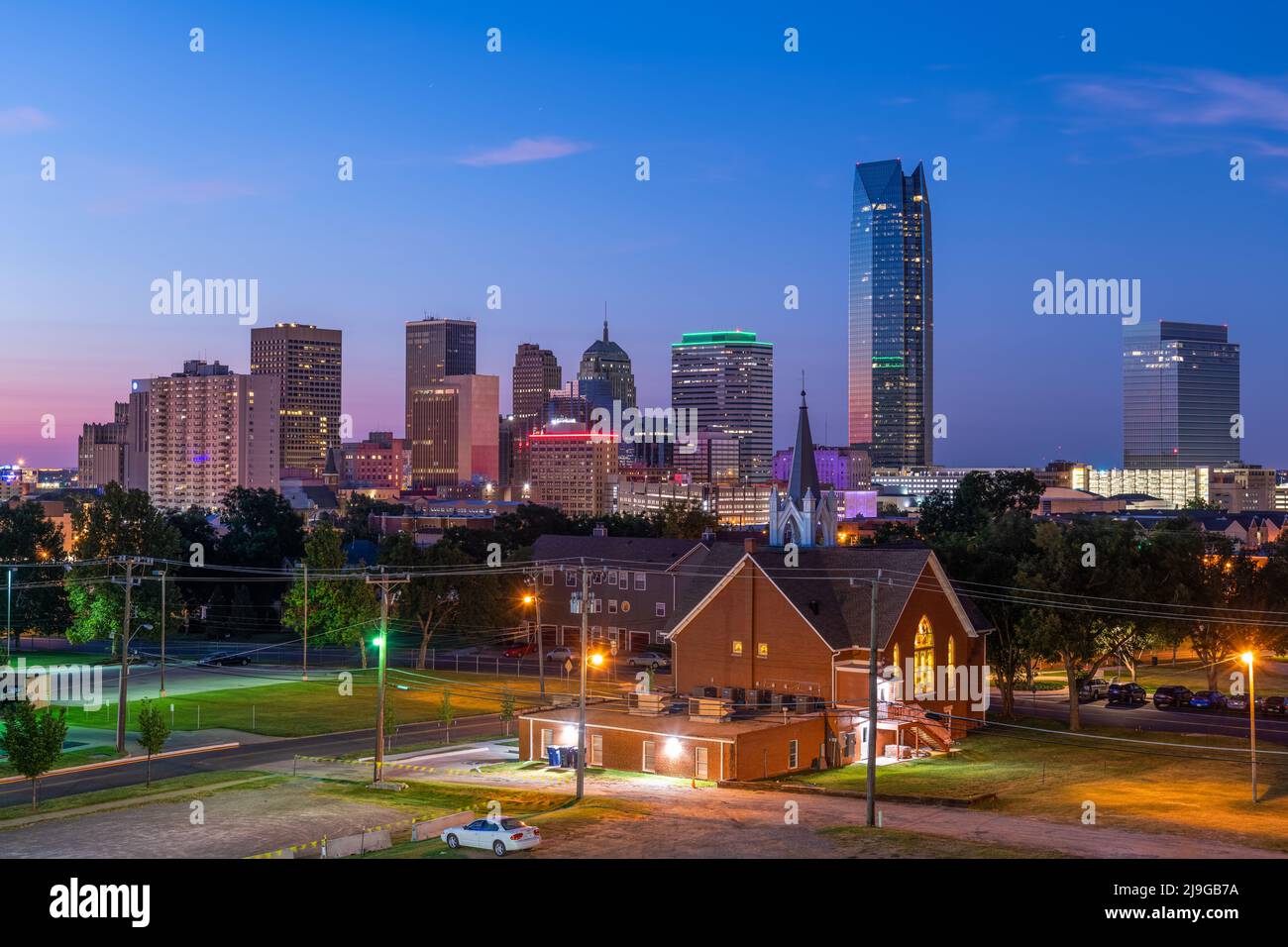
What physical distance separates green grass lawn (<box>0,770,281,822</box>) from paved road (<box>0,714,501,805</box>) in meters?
1.59

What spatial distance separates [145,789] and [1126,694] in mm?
55599

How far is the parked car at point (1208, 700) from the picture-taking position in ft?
246

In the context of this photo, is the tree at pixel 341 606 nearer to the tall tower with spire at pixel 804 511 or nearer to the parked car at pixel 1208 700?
the tall tower with spire at pixel 804 511

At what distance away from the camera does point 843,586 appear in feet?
211

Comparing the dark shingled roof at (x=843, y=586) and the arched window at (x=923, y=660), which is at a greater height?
the dark shingled roof at (x=843, y=586)

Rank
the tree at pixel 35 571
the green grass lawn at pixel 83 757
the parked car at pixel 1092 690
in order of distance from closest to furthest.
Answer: the green grass lawn at pixel 83 757, the parked car at pixel 1092 690, the tree at pixel 35 571

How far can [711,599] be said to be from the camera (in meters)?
65.4

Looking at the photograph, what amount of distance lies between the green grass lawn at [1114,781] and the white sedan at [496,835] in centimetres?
1643

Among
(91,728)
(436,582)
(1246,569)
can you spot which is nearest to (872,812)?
(91,728)

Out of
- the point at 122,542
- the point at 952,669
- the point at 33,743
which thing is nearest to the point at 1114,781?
the point at 952,669

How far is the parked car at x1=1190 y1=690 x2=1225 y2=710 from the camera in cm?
7506

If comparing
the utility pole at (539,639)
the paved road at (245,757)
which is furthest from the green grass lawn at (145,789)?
the utility pole at (539,639)

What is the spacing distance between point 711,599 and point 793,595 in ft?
15.5
